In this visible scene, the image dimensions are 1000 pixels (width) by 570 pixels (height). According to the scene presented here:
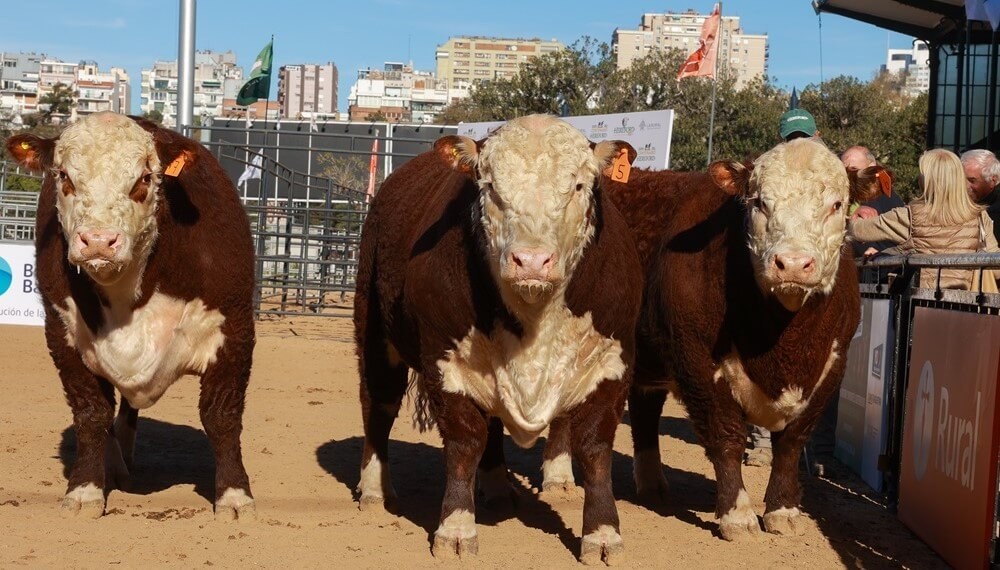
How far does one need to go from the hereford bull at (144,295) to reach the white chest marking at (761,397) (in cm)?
251

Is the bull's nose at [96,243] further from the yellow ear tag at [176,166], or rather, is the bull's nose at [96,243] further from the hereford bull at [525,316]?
the hereford bull at [525,316]

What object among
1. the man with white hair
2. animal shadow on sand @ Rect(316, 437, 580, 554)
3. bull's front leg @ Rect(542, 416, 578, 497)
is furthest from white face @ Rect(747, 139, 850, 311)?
the man with white hair

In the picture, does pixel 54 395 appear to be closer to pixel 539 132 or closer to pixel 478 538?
pixel 478 538

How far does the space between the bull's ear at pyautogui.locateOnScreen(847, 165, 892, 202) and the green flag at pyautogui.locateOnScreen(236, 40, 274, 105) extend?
17.1 m

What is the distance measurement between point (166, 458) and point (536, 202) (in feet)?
12.8

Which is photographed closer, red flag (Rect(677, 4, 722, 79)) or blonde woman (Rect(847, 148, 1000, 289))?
blonde woman (Rect(847, 148, 1000, 289))

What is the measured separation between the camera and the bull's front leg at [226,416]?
6352mm

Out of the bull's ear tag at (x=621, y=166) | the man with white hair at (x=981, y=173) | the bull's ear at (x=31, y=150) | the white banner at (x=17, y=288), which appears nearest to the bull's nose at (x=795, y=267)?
the bull's ear tag at (x=621, y=166)

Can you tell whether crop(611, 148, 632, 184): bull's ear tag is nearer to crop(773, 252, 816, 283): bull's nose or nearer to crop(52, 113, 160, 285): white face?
crop(773, 252, 816, 283): bull's nose

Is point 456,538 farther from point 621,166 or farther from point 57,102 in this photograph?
point 57,102

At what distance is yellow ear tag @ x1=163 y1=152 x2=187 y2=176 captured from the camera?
245 inches

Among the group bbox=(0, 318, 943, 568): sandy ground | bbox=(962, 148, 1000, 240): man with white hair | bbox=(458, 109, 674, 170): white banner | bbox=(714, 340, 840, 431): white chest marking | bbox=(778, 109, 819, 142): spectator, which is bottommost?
bbox=(0, 318, 943, 568): sandy ground

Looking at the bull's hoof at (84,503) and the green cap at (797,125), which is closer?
the bull's hoof at (84,503)

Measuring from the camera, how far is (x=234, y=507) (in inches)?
246
